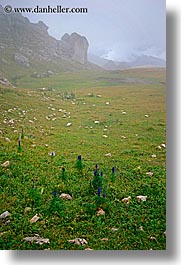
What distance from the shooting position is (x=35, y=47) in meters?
3.26

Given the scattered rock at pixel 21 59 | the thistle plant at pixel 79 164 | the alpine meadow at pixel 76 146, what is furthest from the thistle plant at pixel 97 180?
the scattered rock at pixel 21 59

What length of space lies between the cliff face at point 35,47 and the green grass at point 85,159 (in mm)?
131

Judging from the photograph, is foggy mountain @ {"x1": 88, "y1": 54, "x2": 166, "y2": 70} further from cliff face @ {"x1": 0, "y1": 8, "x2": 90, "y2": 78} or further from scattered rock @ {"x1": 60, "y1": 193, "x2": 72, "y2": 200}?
scattered rock @ {"x1": 60, "y1": 193, "x2": 72, "y2": 200}

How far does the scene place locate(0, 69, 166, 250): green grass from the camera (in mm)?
2883

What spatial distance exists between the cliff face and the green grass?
13cm

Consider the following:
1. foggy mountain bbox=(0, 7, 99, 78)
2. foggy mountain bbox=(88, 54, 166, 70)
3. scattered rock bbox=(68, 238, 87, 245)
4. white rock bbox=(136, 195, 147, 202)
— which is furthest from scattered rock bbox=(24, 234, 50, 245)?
foggy mountain bbox=(88, 54, 166, 70)

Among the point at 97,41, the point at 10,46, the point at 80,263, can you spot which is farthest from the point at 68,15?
the point at 80,263

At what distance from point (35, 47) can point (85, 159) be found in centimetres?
99

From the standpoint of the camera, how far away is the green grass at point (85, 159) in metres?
2.88

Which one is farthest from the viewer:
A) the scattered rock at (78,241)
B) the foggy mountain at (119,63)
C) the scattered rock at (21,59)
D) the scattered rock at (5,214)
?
the foggy mountain at (119,63)

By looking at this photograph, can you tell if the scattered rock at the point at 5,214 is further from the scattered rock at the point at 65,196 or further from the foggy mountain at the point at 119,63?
the foggy mountain at the point at 119,63

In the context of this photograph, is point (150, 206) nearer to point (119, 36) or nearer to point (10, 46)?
point (119, 36)

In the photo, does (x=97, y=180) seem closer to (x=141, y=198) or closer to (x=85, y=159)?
(x=85, y=159)

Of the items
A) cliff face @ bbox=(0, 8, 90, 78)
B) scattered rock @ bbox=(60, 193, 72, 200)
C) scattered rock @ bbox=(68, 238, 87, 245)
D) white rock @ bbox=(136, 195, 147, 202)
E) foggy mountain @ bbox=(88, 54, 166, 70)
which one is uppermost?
cliff face @ bbox=(0, 8, 90, 78)
